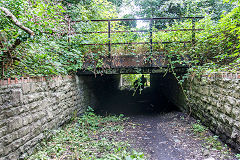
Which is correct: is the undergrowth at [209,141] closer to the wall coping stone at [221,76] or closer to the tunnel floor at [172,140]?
the tunnel floor at [172,140]

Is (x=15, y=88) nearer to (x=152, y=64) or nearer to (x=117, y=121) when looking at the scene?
(x=117, y=121)

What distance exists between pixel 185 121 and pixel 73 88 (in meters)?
3.67

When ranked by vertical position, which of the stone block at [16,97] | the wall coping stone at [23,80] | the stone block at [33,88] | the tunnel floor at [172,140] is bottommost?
the tunnel floor at [172,140]

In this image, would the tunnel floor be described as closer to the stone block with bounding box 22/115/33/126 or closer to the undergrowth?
the undergrowth

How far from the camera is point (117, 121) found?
5391mm

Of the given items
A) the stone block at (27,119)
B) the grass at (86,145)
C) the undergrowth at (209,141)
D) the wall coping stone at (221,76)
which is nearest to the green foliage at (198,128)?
the undergrowth at (209,141)

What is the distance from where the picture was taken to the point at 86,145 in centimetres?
342

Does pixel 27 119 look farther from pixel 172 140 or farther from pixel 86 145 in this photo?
pixel 172 140

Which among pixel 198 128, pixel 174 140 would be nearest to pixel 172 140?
pixel 174 140

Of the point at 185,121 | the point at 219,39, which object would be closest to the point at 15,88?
the point at 185,121

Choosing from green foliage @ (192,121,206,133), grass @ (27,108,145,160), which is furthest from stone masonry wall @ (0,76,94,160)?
green foliage @ (192,121,206,133)

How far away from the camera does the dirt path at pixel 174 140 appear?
3020mm

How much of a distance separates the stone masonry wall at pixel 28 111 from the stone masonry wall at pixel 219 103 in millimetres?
3709

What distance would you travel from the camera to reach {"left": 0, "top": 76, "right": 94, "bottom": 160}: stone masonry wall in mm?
2287
